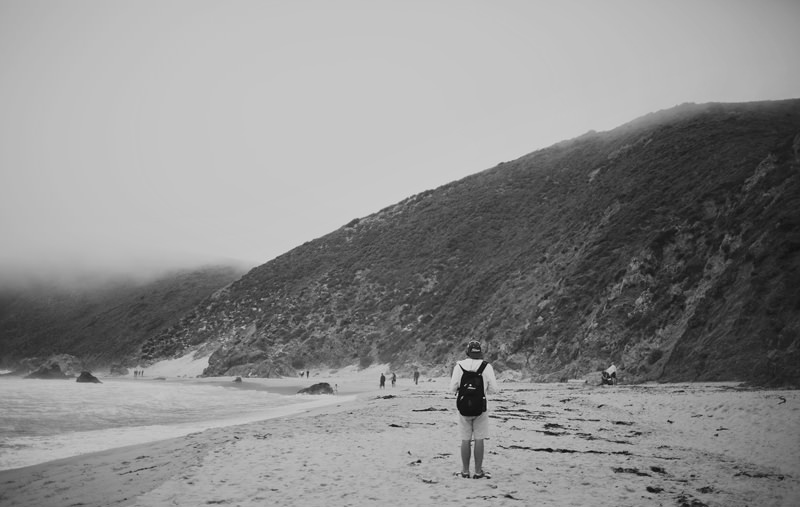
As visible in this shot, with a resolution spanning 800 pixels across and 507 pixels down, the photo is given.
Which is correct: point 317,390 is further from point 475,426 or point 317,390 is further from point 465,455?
point 475,426

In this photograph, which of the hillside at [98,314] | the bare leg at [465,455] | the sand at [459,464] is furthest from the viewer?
the hillside at [98,314]

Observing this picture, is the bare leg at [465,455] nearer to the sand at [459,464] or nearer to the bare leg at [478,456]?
the bare leg at [478,456]

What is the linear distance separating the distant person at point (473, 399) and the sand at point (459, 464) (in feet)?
1.49

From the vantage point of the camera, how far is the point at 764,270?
19.8 m

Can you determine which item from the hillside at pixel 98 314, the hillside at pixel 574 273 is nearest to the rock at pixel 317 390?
the hillside at pixel 574 273

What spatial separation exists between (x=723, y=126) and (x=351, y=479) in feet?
177

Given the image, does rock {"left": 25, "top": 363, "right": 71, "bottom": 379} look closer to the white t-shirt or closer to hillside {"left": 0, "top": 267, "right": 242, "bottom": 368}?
hillside {"left": 0, "top": 267, "right": 242, "bottom": 368}

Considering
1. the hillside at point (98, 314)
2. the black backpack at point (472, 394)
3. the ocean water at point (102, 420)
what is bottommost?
the ocean water at point (102, 420)

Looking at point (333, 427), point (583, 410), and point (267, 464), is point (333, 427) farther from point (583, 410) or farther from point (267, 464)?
point (583, 410)

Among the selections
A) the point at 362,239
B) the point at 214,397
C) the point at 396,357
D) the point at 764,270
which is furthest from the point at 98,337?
the point at 764,270

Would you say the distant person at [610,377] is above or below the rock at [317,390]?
above

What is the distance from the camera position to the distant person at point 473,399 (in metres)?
7.05

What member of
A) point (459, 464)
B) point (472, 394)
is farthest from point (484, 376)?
point (459, 464)

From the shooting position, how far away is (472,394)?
278 inches
